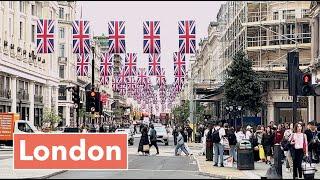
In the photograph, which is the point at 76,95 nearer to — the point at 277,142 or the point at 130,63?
the point at 277,142

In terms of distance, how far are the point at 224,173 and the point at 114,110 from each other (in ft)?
412

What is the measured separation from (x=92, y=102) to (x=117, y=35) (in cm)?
443

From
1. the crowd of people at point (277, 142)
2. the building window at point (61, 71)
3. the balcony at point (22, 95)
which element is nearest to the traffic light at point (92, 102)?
the crowd of people at point (277, 142)

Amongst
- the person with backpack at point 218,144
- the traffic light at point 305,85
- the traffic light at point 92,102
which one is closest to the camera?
the traffic light at point 305,85

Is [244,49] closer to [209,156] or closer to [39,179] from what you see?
[209,156]

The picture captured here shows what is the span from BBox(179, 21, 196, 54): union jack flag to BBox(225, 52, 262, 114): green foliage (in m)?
21.0

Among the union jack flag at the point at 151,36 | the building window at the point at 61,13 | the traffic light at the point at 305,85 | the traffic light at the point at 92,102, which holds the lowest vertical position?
the traffic light at the point at 92,102

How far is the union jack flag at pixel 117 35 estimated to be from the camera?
38406 mm

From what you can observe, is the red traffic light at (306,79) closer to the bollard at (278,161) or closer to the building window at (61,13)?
the bollard at (278,161)

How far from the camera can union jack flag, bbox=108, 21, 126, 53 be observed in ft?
126

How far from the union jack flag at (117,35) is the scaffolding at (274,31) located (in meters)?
30.0

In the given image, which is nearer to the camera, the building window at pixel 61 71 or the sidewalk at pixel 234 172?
the sidewalk at pixel 234 172

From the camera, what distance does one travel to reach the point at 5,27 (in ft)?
214

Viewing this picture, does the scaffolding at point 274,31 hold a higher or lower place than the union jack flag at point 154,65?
higher
